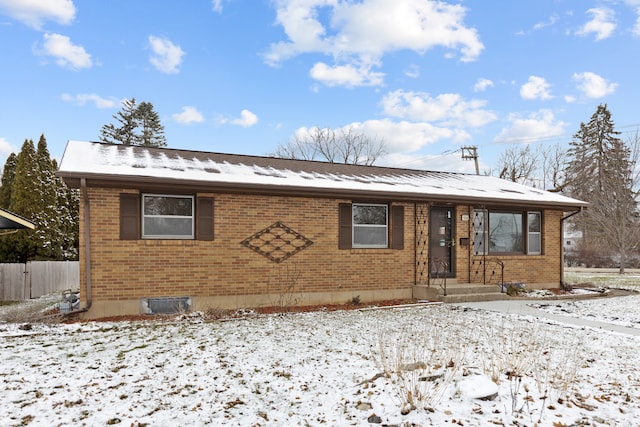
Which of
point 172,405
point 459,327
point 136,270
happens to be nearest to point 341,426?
point 172,405

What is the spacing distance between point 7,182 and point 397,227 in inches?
709

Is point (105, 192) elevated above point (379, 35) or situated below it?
below

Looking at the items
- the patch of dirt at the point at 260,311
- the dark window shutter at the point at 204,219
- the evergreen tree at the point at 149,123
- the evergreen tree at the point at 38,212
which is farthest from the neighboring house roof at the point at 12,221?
the evergreen tree at the point at 149,123

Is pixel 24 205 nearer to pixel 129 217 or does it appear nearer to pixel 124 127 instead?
pixel 129 217

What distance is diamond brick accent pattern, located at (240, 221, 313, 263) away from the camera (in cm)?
945

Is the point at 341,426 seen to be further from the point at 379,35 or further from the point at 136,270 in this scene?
the point at 379,35

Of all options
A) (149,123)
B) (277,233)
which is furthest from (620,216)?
(149,123)

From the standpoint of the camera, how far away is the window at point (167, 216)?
8773 millimetres

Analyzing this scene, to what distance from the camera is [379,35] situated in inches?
540

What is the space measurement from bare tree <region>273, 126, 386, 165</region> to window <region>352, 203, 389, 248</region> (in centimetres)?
2274

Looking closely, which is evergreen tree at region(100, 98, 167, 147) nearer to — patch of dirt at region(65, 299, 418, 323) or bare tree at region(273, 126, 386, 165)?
bare tree at region(273, 126, 386, 165)

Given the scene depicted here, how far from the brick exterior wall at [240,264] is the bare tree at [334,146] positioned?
74.7 ft

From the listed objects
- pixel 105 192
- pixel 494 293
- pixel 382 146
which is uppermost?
pixel 382 146

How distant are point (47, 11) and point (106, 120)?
99.1 ft
